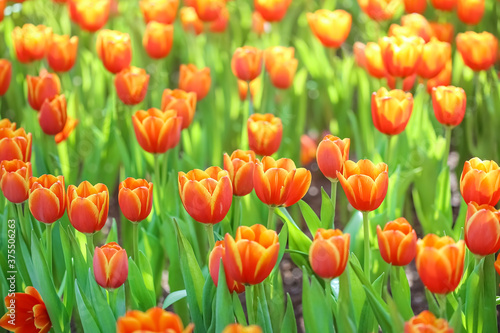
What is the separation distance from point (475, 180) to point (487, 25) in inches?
72.9

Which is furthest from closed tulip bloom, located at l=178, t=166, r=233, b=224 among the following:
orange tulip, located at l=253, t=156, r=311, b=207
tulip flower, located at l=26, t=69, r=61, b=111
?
tulip flower, located at l=26, t=69, r=61, b=111

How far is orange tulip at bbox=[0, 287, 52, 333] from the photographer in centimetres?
133

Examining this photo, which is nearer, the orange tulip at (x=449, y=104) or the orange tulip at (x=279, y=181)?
the orange tulip at (x=279, y=181)

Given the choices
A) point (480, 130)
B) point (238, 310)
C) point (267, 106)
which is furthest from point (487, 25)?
point (238, 310)

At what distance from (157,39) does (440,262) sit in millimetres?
1448

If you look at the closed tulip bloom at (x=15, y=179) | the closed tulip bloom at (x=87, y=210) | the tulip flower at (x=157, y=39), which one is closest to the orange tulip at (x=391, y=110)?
the closed tulip bloom at (x=87, y=210)

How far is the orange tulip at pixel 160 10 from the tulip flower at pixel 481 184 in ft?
4.93

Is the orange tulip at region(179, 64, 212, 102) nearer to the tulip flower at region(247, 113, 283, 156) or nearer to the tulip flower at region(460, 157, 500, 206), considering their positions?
the tulip flower at region(247, 113, 283, 156)

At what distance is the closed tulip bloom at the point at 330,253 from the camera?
1075 millimetres

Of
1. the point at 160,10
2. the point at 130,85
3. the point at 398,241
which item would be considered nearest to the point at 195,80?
the point at 130,85

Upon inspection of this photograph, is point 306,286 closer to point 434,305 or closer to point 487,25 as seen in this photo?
point 434,305

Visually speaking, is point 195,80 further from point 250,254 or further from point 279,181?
point 250,254

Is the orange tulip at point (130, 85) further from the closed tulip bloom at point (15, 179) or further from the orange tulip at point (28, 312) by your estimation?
the orange tulip at point (28, 312)

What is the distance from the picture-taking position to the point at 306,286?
114 centimetres
